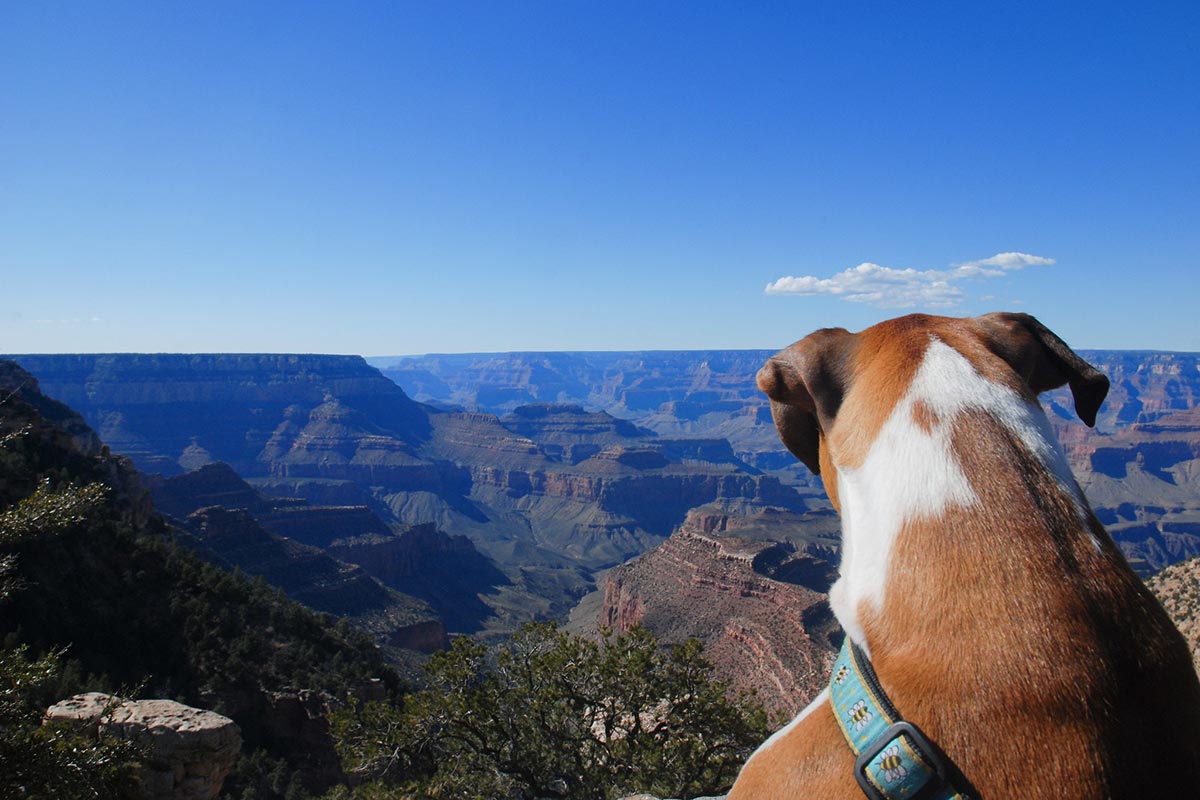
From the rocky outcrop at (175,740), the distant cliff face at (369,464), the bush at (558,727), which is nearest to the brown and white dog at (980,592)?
the bush at (558,727)

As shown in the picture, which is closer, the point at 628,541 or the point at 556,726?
the point at 556,726

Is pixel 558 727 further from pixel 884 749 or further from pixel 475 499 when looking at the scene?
pixel 475 499

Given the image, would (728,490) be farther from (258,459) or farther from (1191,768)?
(1191,768)

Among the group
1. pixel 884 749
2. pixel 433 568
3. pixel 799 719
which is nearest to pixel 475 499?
pixel 433 568

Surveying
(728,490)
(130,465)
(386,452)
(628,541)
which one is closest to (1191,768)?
(130,465)

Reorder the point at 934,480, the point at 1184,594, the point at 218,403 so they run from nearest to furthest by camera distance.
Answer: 1. the point at 934,480
2. the point at 1184,594
3. the point at 218,403

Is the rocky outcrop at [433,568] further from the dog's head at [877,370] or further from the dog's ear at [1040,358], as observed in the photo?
the dog's ear at [1040,358]

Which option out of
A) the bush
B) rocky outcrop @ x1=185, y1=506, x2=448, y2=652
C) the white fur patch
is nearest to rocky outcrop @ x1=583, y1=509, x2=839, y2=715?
the bush
